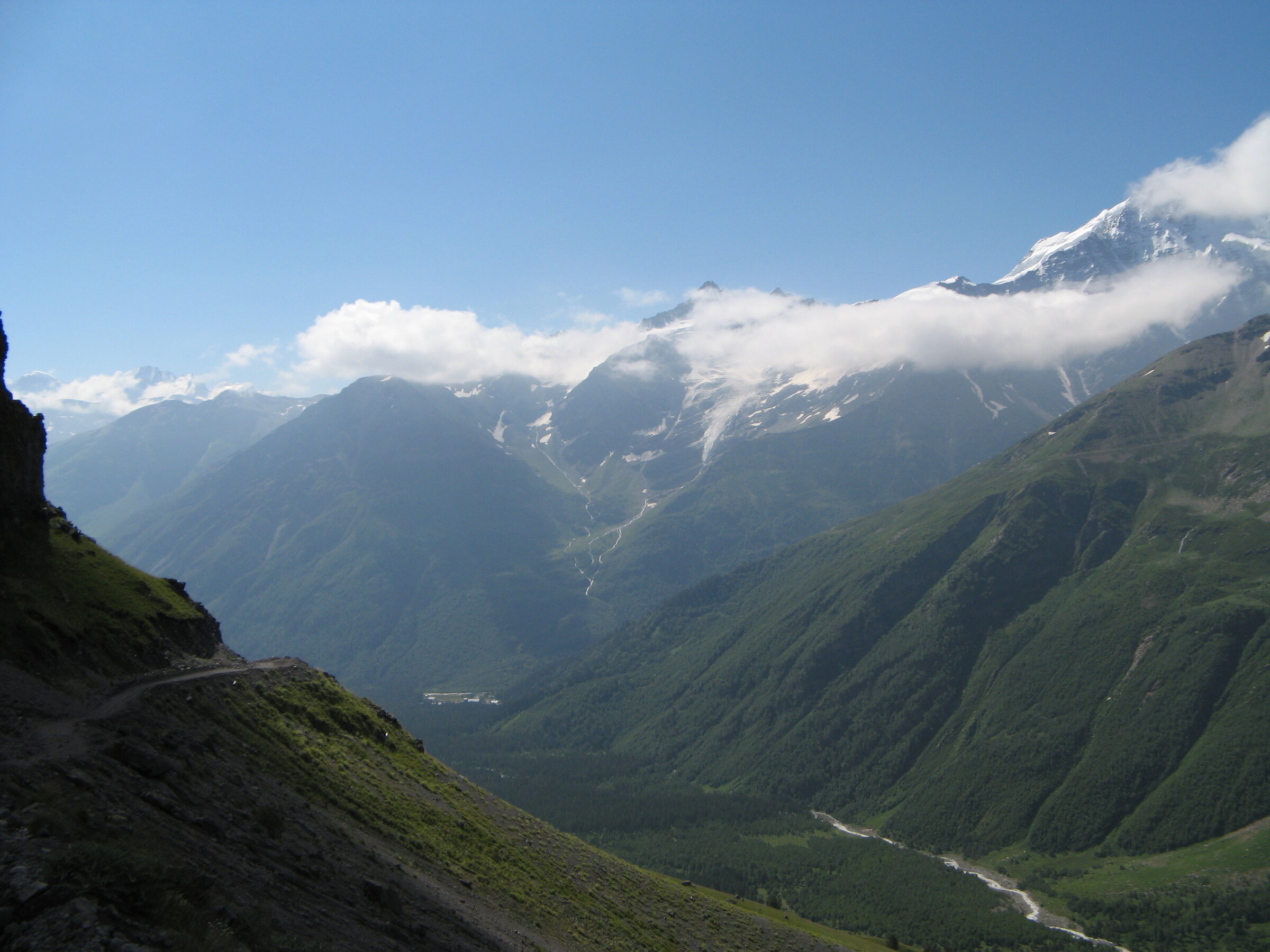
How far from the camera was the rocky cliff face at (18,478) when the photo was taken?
50.7 m

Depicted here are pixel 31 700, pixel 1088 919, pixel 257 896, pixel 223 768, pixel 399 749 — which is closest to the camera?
pixel 257 896

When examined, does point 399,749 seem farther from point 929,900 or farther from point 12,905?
point 929,900

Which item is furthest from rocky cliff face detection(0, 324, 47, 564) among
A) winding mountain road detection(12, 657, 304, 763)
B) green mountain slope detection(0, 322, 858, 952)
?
winding mountain road detection(12, 657, 304, 763)

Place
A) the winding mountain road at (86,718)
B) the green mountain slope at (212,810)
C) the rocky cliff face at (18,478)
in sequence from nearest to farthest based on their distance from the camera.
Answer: the green mountain slope at (212,810), the winding mountain road at (86,718), the rocky cliff face at (18,478)

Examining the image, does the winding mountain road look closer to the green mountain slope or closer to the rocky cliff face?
the green mountain slope

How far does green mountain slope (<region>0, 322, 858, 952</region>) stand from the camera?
2322 centimetres

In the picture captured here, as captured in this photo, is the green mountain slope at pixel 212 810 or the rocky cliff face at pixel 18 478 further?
the rocky cliff face at pixel 18 478

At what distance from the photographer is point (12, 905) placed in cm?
1914

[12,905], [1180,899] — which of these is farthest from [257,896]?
[1180,899]

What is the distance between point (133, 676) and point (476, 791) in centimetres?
4367

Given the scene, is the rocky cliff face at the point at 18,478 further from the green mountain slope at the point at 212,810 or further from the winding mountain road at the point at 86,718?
the winding mountain road at the point at 86,718

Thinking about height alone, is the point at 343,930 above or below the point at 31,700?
below

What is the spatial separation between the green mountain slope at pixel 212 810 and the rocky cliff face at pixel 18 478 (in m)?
0.18

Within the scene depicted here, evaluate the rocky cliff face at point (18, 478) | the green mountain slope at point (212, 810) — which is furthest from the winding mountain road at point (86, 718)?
the rocky cliff face at point (18, 478)
